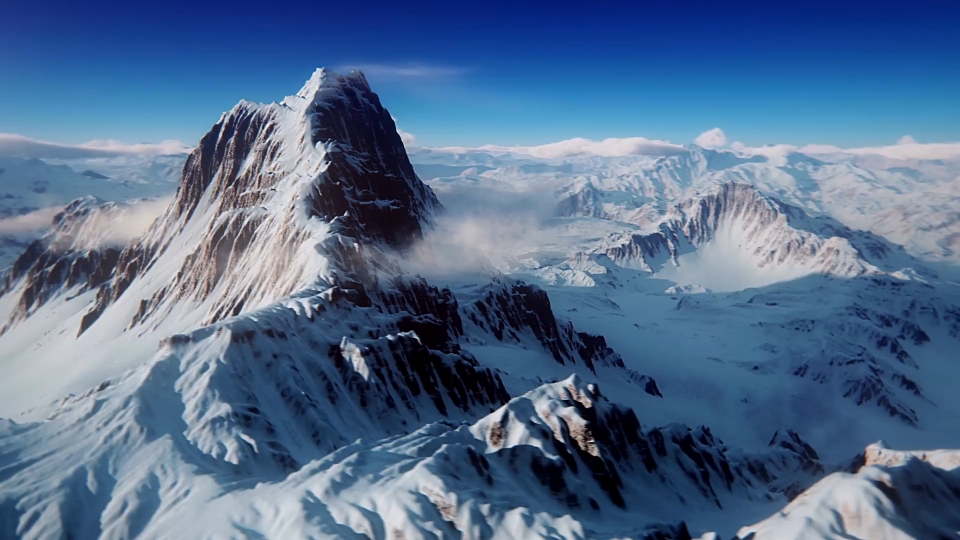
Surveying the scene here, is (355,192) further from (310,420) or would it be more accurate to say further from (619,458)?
(619,458)

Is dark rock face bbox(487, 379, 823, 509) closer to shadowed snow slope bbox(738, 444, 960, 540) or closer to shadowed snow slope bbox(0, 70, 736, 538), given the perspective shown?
shadowed snow slope bbox(0, 70, 736, 538)

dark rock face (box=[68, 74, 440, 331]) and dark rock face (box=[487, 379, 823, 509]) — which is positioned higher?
dark rock face (box=[68, 74, 440, 331])

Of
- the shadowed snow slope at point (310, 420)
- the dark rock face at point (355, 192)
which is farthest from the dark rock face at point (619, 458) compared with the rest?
the dark rock face at point (355, 192)

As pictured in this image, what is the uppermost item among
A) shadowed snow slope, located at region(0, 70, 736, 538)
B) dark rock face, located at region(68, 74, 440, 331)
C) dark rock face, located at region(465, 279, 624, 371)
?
dark rock face, located at region(68, 74, 440, 331)

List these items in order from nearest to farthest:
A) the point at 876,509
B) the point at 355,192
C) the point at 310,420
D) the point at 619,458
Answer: the point at 876,509
the point at 310,420
the point at 619,458
the point at 355,192

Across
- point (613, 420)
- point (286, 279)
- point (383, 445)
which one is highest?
point (286, 279)

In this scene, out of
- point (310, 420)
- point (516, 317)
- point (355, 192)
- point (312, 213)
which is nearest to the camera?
point (310, 420)

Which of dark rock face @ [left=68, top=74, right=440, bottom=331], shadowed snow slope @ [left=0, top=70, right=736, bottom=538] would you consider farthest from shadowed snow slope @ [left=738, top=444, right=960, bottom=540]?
dark rock face @ [left=68, top=74, right=440, bottom=331]

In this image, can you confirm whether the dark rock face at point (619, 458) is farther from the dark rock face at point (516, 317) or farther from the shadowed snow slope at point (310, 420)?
the dark rock face at point (516, 317)

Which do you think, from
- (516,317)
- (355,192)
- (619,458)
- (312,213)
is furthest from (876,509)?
(355,192)

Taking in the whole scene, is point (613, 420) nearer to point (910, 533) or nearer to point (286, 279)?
point (910, 533)

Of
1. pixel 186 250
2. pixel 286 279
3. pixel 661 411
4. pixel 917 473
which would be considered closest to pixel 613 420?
pixel 917 473
